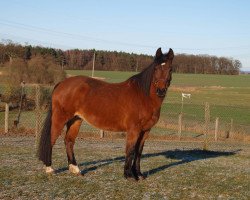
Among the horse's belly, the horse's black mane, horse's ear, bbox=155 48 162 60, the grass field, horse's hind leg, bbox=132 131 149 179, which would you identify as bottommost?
the grass field

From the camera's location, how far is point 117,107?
24.0ft

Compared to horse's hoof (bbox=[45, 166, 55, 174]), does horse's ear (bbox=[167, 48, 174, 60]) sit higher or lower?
higher

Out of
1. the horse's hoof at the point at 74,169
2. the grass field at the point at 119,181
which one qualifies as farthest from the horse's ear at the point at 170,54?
the horse's hoof at the point at 74,169

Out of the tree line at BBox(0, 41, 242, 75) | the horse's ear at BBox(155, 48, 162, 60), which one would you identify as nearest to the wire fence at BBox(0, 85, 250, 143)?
the horse's ear at BBox(155, 48, 162, 60)

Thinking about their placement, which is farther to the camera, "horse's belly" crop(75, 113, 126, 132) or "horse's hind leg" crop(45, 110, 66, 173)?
"horse's hind leg" crop(45, 110, 66, 173)

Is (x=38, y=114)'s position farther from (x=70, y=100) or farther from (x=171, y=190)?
(x=171, y=190)

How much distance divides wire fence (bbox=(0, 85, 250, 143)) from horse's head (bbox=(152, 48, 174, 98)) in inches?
266

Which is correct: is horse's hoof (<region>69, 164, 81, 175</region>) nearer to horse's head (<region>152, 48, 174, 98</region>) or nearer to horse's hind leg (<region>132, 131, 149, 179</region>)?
horse's hind leg (<region>132, 131, 149, 179</region>)

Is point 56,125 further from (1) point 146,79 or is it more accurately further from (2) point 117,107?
(1) point 146,79

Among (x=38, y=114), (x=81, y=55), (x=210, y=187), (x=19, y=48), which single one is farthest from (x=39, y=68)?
(x=81, y=55)

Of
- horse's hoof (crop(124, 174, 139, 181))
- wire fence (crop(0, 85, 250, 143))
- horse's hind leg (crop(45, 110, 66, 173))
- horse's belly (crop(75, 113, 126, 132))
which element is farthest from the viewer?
wire fence (crop(0, 85, 250, 143))

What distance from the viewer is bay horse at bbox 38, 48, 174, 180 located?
705cm

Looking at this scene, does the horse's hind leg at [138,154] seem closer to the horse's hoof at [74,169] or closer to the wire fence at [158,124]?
the horse's hoof at [74,169]

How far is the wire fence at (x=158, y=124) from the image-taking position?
730 inches
